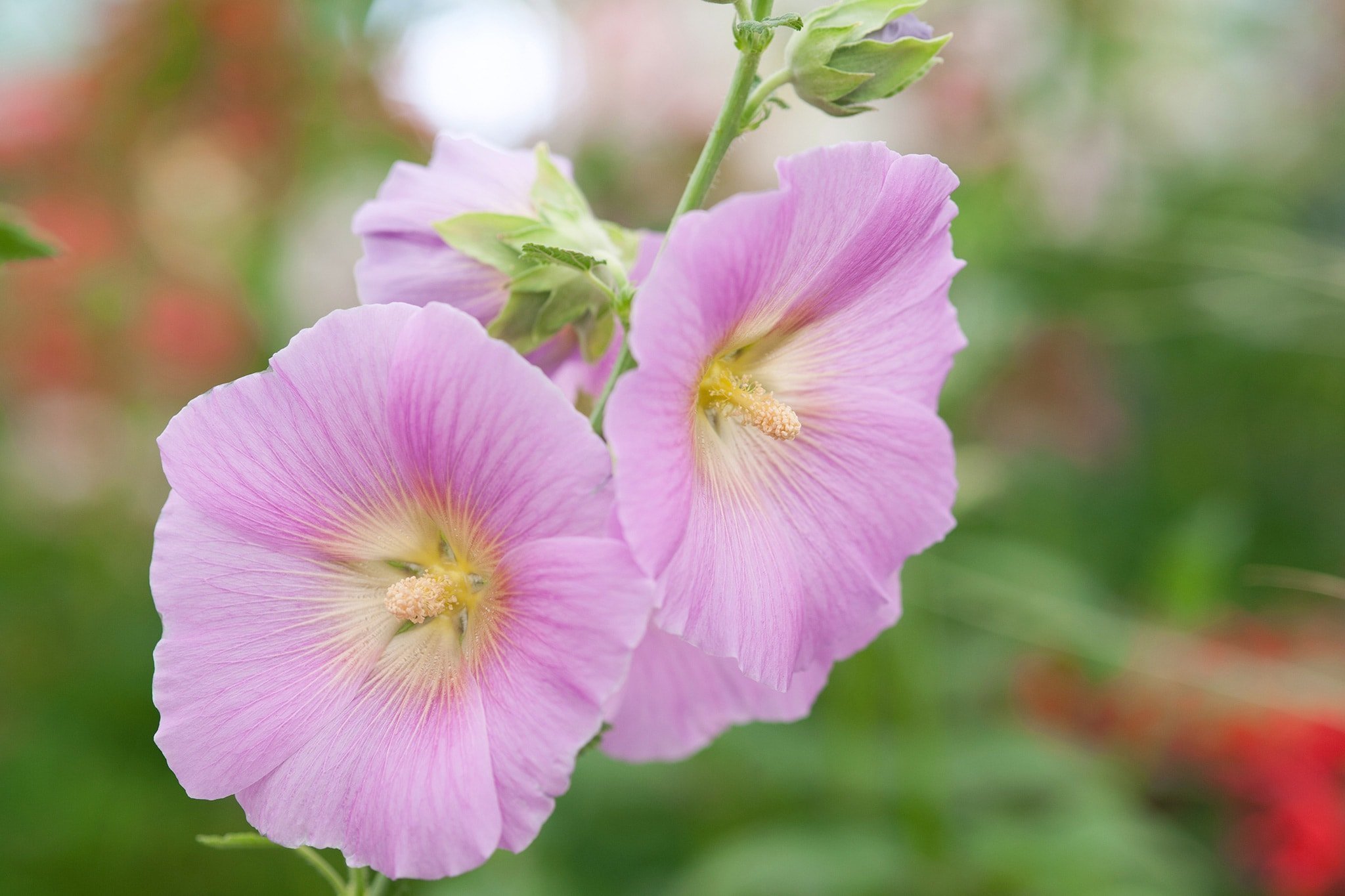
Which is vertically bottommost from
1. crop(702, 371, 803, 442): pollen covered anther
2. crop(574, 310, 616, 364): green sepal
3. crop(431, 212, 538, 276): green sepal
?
crop(702, 371, 803, 442): pollen covered anther

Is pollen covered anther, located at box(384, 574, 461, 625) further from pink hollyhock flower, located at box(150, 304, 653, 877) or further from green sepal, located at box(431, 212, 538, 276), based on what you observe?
green sepal, located at box(431, 212, 538, 276)

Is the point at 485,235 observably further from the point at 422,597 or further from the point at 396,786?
the point at 396,786

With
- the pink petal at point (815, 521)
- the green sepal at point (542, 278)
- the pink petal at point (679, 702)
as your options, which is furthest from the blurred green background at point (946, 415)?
the green sepal at point (542, 278)

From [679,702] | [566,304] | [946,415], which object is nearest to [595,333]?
[566,304]

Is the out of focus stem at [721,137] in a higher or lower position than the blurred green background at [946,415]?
higher

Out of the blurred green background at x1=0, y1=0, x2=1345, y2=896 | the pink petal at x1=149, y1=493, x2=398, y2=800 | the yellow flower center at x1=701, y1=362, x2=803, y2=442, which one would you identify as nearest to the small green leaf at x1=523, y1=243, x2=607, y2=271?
the yellow flower center at x1=701, y1=362, x2=803, y2=442

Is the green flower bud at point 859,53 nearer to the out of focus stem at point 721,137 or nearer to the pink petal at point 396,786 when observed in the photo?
the out of focus stem at point 721,137

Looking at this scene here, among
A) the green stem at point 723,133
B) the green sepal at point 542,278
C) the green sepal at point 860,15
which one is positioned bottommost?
the green sepal at point 542,278
